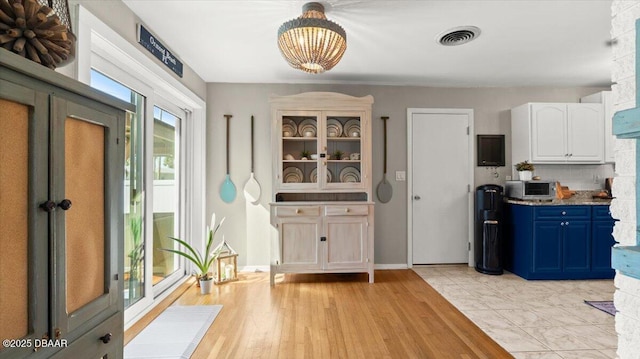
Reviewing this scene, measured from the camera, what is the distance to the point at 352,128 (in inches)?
145

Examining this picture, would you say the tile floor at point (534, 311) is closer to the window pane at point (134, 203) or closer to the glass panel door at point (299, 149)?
the glass panel door at point (299, 149)

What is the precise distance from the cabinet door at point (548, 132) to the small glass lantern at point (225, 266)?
3.79 meters

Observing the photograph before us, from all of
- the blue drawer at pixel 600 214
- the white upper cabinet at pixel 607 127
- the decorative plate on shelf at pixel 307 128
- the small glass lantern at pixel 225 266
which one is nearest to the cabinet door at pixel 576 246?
the blue drawer at pixel 600 214

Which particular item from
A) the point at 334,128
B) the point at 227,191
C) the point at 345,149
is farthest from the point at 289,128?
the point at 227,191

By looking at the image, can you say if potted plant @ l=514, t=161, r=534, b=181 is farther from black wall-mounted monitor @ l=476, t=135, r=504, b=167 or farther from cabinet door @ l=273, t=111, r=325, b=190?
cabinet door @ l=273, t=111, r=325, b=190

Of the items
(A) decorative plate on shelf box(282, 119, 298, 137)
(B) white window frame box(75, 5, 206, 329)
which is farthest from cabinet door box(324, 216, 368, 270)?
(B) white window frame box(75, 5, 206, 329)

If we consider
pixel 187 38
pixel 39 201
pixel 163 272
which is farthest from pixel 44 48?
pixel 163 272

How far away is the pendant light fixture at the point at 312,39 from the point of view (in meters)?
2.03

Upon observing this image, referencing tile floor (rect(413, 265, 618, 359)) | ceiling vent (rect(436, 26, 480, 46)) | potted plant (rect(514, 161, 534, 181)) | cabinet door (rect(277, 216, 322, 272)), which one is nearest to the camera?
tile floor (rect(413, 265, 618, 359))

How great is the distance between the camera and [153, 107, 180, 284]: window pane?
120 inches

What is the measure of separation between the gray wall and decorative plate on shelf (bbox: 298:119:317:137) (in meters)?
0.54

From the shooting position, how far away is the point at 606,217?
356cm

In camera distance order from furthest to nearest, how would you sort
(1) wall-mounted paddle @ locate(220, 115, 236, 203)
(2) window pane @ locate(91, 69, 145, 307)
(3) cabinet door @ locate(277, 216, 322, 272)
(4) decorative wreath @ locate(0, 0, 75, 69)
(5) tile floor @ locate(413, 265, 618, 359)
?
(1) wall-mounted paddle @ locate(220, 115, 236, 203) < (3) cabinet door @ locate(277, 216, 322, 272) < (2) window pane @ locate(91, 69, 145, 307) < (5) tile floor @ locate(413, 265, 618, 359) < (4) decorative wreath @ locate(0, 0, 75, 69)

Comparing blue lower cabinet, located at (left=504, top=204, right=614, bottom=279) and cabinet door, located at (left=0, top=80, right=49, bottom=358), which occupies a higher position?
cabinet door, located at (left=0, top=80, right=49, bottom=358)
